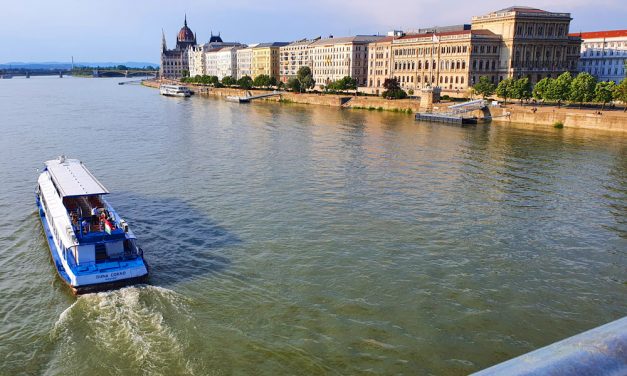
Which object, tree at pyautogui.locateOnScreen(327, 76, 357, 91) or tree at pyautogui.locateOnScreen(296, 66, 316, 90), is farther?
tree at pyautogui.locateOnScreen(296, 66, 316, 90)

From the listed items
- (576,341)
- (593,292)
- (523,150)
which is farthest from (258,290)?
(523,150)

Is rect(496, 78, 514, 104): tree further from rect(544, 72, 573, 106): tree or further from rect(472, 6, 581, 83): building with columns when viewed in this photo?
rect(472, 6, 581, 83): building with columns

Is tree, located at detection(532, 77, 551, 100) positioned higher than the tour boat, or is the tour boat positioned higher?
tree, located at detection(532, 77, 551, 100)

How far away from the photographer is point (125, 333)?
55.0ft

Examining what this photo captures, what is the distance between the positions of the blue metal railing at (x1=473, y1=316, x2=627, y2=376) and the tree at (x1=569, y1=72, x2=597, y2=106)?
8511 centimetres

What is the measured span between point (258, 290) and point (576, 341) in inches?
704

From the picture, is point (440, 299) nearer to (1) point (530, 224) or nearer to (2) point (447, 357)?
(2) point (447, 357)

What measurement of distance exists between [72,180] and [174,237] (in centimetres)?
591

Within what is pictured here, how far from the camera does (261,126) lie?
242ft

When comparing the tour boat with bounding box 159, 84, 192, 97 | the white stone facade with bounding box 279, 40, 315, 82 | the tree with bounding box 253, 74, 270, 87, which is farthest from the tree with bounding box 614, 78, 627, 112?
the tour boat with bounding box 159, 84, 192, 97

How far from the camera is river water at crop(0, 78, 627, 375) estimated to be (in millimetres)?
16125

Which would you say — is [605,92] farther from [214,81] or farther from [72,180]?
[214,81]

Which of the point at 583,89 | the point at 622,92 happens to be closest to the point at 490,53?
the point at 583,89

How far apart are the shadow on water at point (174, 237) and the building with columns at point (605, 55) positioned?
384 ft
